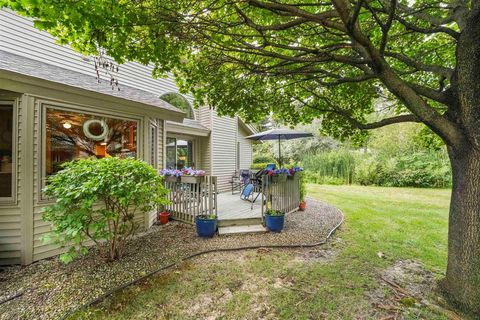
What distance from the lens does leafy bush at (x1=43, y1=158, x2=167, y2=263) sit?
3047 millimetres

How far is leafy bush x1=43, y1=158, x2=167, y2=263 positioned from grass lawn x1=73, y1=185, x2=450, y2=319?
1.05 m

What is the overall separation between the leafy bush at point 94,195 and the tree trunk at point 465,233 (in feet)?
13.9

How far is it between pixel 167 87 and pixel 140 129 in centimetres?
421

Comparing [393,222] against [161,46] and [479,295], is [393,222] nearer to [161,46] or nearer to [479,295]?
[479,295]

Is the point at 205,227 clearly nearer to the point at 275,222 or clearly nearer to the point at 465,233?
the point at 275,222

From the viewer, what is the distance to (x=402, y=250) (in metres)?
4.20

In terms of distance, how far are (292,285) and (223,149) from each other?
812cm

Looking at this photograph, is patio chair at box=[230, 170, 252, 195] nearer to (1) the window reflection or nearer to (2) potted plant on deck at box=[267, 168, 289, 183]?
(2) potted plant on deck at box=[267, 168, 289, 183]

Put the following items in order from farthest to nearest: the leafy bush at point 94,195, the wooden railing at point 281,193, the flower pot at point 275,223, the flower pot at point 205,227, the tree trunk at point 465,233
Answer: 1. the wooden railing at point 281,193
2. the flower pot at point 275,223
3. the flower pot at point 205,227
4. the leafy bush at point 94,195
5. the tree trunk at point 465,233

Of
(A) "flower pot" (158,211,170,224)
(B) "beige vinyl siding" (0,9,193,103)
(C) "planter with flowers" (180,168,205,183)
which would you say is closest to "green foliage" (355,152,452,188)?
(C) "planter with flowers" (180,168,205,183)

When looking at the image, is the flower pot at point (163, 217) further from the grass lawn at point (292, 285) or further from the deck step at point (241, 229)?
the grass lawn at point (292, 285)

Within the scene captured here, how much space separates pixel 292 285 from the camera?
301 centimetres

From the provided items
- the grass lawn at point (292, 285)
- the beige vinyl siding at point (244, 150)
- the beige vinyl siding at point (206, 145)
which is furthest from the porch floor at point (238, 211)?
the beige vinyl siding at point (244, 150)

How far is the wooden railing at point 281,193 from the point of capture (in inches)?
214
